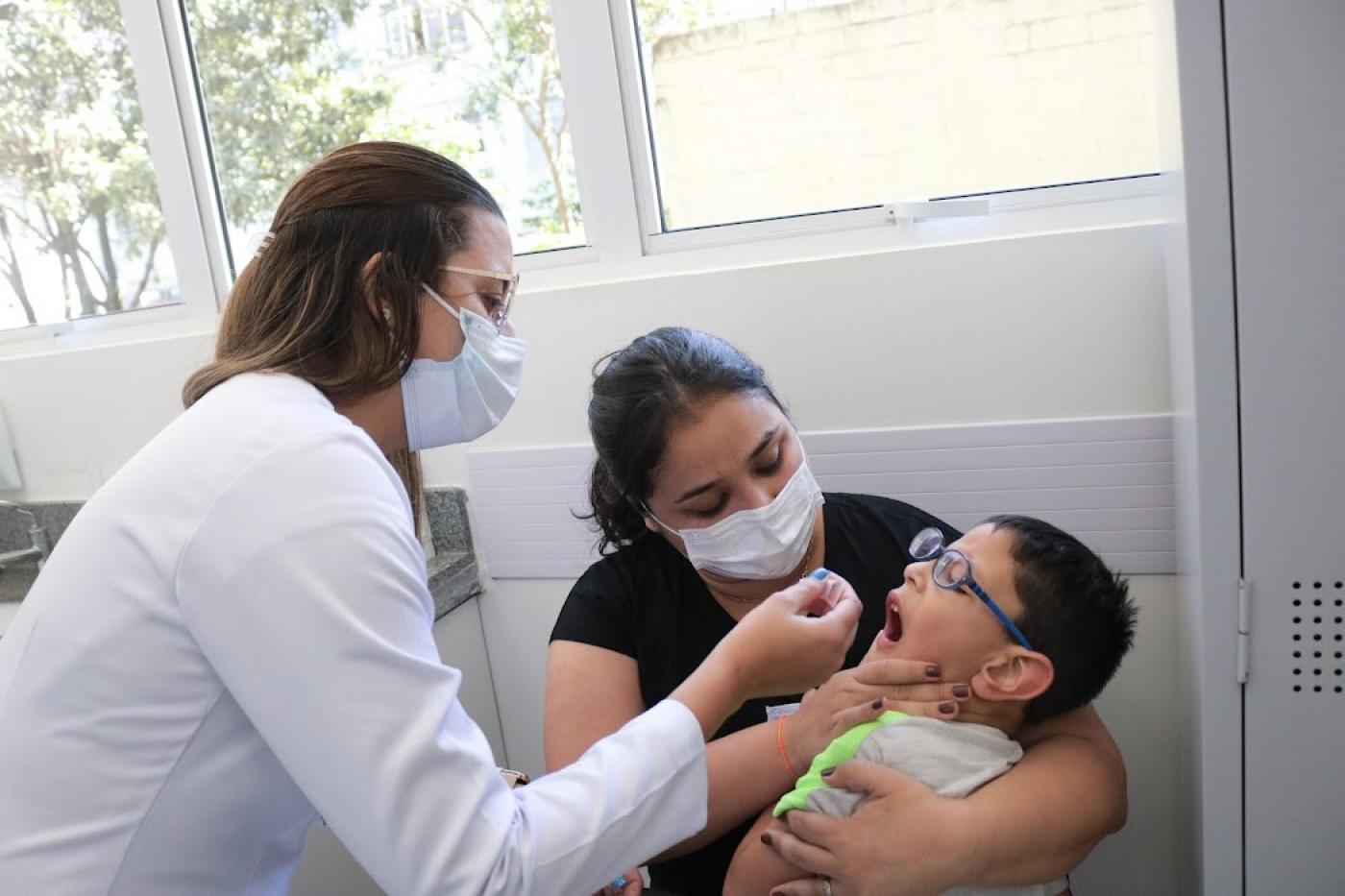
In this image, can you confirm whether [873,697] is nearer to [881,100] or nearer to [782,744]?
[782,744]

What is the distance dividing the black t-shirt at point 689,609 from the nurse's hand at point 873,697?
18 centimetres

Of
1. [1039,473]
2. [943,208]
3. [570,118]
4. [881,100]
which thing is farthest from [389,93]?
[1039,473]

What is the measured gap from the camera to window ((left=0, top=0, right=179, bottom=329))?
2.63 metres

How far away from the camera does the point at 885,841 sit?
1.17 metres

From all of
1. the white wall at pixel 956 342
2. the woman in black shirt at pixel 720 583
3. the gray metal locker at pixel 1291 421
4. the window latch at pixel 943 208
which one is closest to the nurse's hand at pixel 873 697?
the woman in black shirt at pixel 720 583

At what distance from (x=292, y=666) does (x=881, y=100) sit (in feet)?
5.13

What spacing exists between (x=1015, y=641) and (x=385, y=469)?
30.2 inches

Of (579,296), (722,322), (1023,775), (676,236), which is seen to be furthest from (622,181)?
(1023,775)

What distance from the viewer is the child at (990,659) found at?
4.04ft

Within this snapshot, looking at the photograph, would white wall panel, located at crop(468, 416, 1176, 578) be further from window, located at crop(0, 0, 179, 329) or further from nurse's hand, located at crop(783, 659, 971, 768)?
window, located at crop(0, 0, 179, 329)

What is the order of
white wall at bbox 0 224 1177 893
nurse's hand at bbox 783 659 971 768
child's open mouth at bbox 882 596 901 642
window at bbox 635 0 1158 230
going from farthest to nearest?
window at bbox 635 0 1158 230 → white wall at bbox 0 224 1177 893 → child's open mouth at bbox 882 596 901 642 → nurse's hand at bbox 783 659 971 768

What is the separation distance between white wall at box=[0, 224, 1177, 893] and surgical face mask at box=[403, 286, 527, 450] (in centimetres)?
64

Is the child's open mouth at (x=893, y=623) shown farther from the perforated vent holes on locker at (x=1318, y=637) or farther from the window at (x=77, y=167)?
the window at (x=77, y=167)

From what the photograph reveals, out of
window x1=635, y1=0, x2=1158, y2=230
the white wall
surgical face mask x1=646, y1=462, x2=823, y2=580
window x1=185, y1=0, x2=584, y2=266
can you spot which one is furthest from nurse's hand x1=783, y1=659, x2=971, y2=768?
window x1=185, y1=0, x2=584, y2=266
